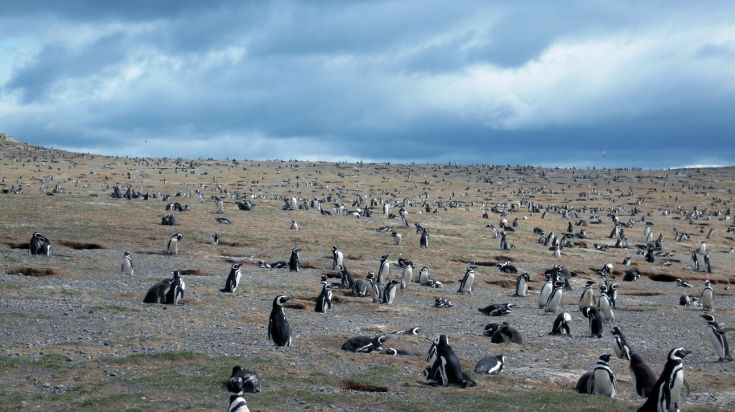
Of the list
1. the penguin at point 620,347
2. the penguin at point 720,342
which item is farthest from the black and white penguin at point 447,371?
the penguin at point 720,342

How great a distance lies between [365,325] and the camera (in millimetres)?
20875

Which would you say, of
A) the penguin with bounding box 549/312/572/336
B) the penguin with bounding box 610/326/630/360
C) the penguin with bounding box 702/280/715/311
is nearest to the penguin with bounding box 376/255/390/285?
the penguin with bounding box 549/312/572/336

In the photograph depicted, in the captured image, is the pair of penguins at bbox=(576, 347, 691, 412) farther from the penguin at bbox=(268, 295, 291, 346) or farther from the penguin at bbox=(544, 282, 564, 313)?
the penguin at bbox=(544, 282, 564, 313)

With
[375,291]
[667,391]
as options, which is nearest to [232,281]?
[375,291]

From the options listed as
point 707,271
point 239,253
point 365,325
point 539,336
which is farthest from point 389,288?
point 707,271

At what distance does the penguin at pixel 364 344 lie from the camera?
16.2 meters

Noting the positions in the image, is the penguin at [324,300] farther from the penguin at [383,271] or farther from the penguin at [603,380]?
the penguin at [603,380]

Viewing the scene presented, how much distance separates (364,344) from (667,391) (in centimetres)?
645

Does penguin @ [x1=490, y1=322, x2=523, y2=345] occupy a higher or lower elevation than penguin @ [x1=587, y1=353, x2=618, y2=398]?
lower

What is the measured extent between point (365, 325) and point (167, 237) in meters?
17.6

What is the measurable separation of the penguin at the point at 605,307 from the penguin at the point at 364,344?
9891 millimetres

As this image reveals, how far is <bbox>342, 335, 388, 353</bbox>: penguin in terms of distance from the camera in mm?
16172

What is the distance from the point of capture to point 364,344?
640 inches

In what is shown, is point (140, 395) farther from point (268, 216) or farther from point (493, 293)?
point (268, 216)
